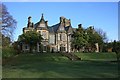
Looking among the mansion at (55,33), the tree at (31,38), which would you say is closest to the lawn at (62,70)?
the tree at (31,38)

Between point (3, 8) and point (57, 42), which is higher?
point (3, 8)

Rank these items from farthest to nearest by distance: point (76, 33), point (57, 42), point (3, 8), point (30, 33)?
point (57, 42), point (76, 33), point (30, 33), point (3, 8)

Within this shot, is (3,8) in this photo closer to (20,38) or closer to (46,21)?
(20,38)

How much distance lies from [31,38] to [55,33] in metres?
12.0

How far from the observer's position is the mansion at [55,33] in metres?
80.8

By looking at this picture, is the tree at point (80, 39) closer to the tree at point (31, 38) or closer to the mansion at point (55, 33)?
the mansion at point (55, 33)

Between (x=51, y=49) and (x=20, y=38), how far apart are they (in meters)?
11.5

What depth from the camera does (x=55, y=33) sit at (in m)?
83.6

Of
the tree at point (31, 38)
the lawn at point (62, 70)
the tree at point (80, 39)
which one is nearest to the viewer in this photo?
the lawn at point (62, 70)

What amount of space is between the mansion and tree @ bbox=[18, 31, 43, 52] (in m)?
4.75

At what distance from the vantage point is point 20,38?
7556cm

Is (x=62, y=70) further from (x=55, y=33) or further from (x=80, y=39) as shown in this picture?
(x=55, y=33)

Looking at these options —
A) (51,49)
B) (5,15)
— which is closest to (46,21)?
(51,49)

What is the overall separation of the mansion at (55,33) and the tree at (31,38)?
4745mm
